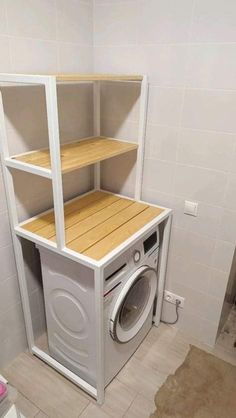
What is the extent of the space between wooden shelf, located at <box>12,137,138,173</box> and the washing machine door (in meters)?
0.64

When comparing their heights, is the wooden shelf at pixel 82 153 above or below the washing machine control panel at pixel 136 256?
above

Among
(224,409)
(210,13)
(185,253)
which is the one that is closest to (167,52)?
(210,13)

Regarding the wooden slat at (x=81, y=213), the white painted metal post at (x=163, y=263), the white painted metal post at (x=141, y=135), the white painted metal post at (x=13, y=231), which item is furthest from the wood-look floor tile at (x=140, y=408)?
the white painted metal post at (x=141, y=135)

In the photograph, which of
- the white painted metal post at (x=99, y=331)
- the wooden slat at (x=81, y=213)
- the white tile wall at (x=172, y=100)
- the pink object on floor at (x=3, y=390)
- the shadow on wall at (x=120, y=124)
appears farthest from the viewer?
the shadow on wall at (x=120, y=124)

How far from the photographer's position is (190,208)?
174 cm

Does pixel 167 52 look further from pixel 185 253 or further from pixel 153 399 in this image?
pixel 153 399

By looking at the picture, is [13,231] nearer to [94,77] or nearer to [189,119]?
[94,77]

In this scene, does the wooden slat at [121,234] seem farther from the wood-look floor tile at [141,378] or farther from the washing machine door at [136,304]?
the wood-look floor tile at [141,378]

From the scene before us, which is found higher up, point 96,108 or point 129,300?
point 96,108

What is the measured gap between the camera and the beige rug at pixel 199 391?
5.19 feet

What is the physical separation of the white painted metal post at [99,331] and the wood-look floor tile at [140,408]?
16 cm

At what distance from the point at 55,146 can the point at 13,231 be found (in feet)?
1.97

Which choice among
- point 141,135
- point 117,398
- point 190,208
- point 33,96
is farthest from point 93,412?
point 33,96

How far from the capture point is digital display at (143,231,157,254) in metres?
1.64
